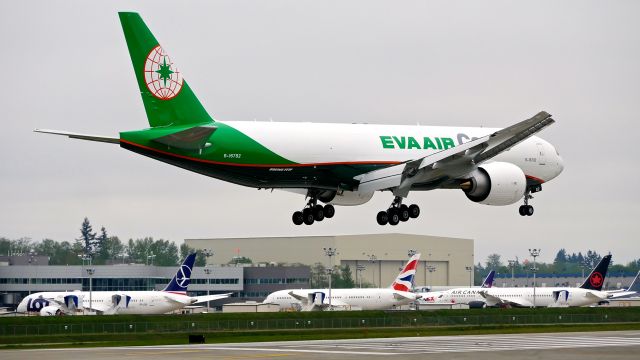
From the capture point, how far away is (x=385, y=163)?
205ft

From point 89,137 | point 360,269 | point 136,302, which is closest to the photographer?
point 89,137

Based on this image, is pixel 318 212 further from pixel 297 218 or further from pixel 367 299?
pixel 367 299

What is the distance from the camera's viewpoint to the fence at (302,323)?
272 feet

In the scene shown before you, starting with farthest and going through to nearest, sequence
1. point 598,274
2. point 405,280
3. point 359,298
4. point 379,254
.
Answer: point 379,254, point 598,274, point 405,280, point 359,298

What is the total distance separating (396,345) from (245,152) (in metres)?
13.9

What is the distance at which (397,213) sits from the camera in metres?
63.4

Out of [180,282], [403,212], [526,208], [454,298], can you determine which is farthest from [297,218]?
[454,298]

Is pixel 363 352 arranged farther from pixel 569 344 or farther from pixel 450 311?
pixel 450 311

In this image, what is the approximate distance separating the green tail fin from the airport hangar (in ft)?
393

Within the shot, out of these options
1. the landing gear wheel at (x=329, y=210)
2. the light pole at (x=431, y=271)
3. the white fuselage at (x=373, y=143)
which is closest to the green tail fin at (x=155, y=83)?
the white fuselage at (x=373, y=143)

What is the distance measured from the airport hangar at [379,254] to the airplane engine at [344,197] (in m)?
110

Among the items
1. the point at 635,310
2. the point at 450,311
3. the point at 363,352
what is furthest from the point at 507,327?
the point at 363,352

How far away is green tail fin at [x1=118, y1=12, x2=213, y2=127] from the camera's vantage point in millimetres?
56781

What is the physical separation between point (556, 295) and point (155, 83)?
273 feet
